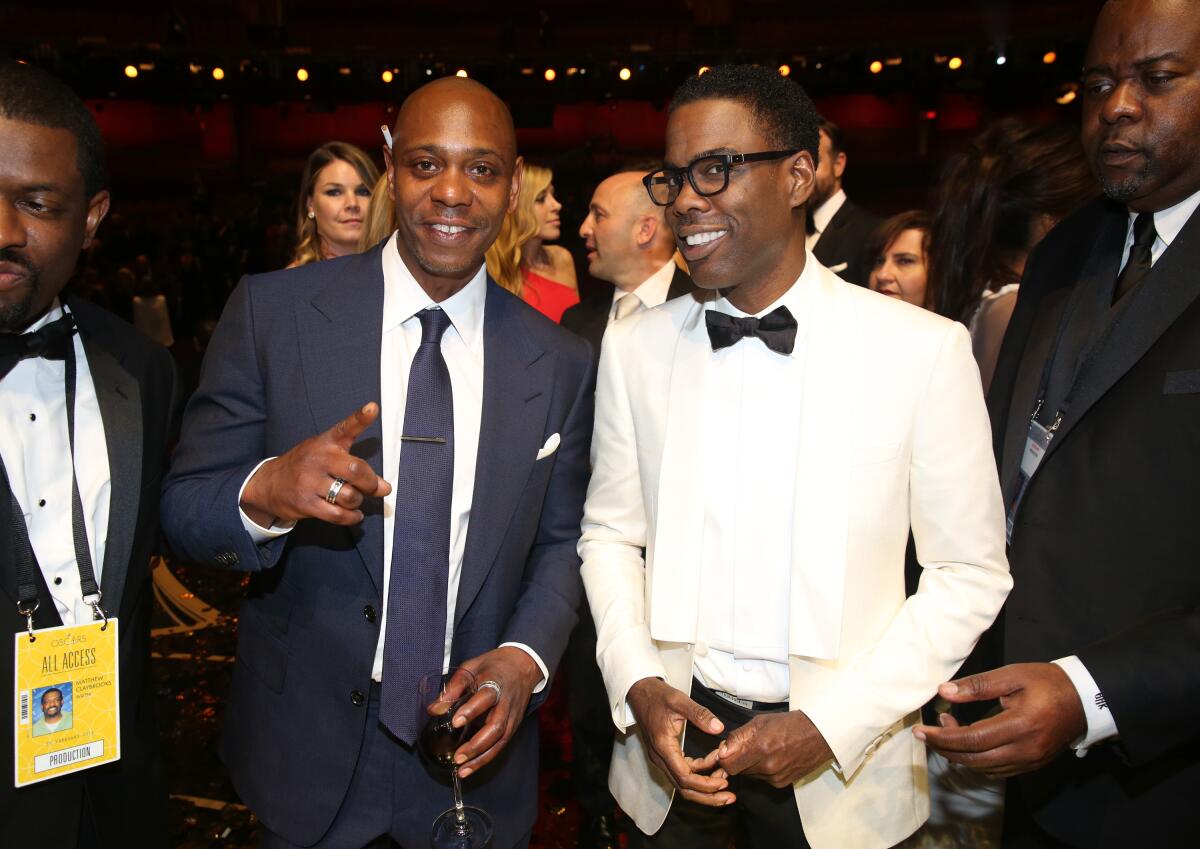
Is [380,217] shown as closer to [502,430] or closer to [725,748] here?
[502,430]

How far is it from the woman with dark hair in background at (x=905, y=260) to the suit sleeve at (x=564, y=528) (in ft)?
6.55

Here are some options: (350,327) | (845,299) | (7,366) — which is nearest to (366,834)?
(350,327)

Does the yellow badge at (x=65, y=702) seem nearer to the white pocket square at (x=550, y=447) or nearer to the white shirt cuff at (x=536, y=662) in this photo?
the white shirt cuff at (x=536, y=662)

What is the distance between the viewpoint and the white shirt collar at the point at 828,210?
14.7 ft

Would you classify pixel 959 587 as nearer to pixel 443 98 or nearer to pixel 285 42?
pixel 443 98

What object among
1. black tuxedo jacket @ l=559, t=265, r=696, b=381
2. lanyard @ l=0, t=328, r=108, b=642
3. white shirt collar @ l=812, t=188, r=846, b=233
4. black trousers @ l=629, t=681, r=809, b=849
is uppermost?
white shirt collar @ l=812, t=188, r=846, b=233

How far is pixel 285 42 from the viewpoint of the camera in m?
14.6

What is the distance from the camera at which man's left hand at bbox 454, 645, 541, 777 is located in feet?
4.70

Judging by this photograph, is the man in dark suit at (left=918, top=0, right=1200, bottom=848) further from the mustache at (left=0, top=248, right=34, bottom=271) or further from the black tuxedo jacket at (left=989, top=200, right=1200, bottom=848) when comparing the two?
the mustache at (left=0, top=248, right=34, bottom=271)

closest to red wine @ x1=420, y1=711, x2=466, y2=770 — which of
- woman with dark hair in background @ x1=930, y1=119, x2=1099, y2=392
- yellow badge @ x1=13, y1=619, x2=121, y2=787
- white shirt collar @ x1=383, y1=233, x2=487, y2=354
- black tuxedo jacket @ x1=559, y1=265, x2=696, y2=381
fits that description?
yellow badge @ x1=13, y1=619, x2=121, y2=787

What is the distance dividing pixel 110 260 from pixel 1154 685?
1145 centimetres

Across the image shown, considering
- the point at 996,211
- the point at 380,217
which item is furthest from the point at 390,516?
the point at 996,211

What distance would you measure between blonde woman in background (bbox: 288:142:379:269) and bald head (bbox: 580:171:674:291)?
967mm

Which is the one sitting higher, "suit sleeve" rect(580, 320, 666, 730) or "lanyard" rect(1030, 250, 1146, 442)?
"lanyard" rect(1030, 250, 1146, 442)
